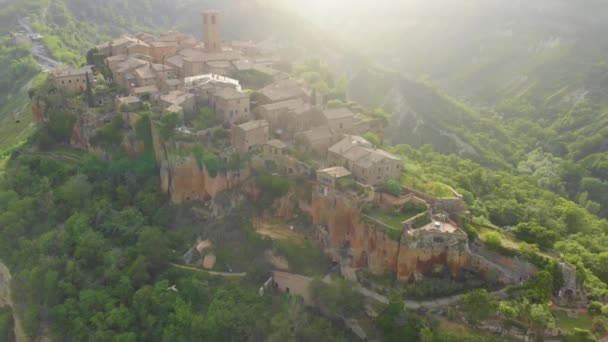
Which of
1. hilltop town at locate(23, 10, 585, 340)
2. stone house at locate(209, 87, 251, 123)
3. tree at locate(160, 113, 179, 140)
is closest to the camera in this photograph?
hilltop town at locate(23, 10, 585, 340)

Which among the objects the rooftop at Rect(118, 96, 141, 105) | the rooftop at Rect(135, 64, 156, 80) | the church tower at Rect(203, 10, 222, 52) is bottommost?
the rooftop at Rect(118, 96, 141, 105)

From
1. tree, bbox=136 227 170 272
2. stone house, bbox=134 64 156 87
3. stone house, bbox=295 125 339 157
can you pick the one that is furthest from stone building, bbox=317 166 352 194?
stone house, bbox=134 64 156 87

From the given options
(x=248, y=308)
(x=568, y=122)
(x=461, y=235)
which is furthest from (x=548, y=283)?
(x=568, y=122)

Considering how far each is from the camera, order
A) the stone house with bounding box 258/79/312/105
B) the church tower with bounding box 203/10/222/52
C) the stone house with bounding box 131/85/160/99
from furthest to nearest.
A: the church tower with bounding box 203/10/222/52
the stone house with bounding box 131/85/160/99
the stone house with bounding box 258/79/312/105

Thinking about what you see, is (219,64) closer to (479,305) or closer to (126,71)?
(126,71)

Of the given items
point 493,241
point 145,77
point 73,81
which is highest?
point 145,77

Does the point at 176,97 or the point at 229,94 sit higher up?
the point at 229,94

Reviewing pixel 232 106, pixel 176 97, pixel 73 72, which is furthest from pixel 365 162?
pixel 73 72

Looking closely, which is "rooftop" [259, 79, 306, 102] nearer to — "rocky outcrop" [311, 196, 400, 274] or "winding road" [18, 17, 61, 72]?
"rocky outcrop" [311, 196, 400, 274]
